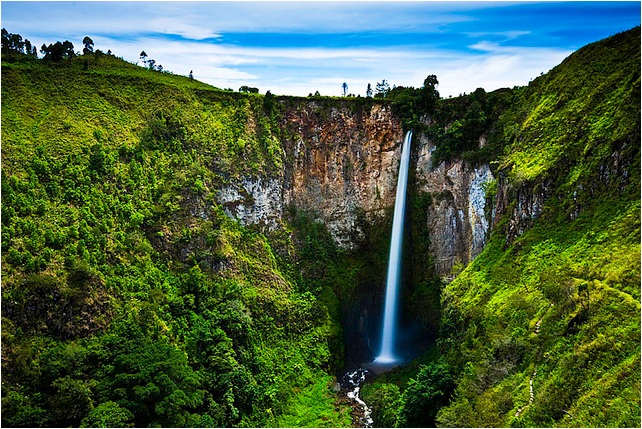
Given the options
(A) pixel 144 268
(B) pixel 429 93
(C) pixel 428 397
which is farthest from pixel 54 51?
(C) pixel 428 397

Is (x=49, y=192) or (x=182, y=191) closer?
(x=49, y=192)

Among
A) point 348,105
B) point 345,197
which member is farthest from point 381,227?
point 348,105

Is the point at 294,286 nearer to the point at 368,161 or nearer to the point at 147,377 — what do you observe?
the point at 368,161

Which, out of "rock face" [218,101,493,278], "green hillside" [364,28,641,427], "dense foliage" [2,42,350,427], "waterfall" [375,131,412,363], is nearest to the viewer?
"green hillside" [364,28,641,427]

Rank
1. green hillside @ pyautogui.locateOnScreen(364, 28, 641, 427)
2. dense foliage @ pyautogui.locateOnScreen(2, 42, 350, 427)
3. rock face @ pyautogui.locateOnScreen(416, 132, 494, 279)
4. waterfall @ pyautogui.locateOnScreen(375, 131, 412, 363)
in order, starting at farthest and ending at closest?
waterfall @ pyautogui.locateOnScreen(375, 131, 412, 363) < rock face @ pyautogui.locateOnScreen(416, 132, 494, 279) < dense foliage @ pyautogui.locateOnScreen(2, 42, 350, 427) < green hillside @ pyautogui.locateOnScreen(364, 28, 641, 427)

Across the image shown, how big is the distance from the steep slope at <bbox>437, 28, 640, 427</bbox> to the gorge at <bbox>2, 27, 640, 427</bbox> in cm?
10

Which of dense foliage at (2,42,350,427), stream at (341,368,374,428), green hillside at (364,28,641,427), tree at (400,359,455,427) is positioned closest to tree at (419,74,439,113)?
green hillside at (364,28,641,427)

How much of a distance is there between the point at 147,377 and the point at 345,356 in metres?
16.6

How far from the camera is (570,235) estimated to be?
24938mm

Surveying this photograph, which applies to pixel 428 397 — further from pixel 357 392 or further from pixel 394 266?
pixel 394 266

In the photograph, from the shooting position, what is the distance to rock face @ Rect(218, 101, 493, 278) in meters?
39.7

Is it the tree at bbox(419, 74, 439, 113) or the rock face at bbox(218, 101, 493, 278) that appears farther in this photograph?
the tree at bbox(419, 74, 439, 113)

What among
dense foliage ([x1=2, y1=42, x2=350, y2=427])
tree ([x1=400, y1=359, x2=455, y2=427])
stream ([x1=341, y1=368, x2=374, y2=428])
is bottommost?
stream ([x1=341, y1=368, x2=374, y2=428])

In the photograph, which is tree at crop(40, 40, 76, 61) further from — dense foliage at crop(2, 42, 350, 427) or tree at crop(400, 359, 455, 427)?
tree at crop(400, 359, 455, 427)
